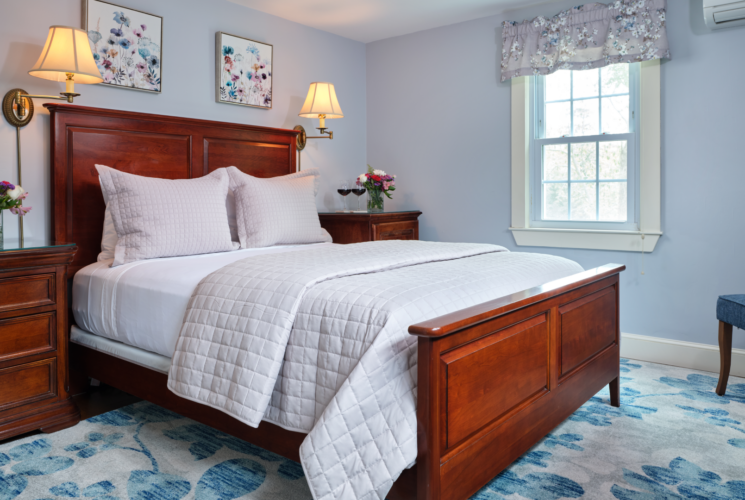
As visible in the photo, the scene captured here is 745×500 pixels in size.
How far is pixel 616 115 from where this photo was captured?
355 centimetres

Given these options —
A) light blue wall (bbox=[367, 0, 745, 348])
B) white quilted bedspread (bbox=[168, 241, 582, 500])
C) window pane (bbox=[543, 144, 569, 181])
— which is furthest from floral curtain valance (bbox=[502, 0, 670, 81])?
white quilted bedspread (bbox=[168, 241, 582, 500])

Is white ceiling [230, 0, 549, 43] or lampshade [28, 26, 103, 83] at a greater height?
white ceiling [230, 0, 549, 43]

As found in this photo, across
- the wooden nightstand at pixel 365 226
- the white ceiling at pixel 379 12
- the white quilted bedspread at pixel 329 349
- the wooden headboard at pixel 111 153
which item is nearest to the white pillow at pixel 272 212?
the wooden headboard at pixel 111 153

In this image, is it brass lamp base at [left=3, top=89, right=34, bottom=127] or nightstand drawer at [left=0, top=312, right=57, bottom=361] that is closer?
nightstand drawer at [left=0, top=312, right=57, bottom=361]

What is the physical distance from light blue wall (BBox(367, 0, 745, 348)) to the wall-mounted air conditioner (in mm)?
89

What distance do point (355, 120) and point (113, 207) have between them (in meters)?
2.47

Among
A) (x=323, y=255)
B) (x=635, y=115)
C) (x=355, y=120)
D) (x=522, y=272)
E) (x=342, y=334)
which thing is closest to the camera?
(x=342, y=334)

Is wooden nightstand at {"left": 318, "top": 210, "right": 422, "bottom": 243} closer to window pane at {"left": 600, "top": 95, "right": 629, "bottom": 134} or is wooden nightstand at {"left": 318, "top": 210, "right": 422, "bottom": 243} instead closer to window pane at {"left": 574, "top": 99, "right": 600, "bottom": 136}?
window pane at {"left": 574, "top": 99, "right": 600, "bottom": 136}

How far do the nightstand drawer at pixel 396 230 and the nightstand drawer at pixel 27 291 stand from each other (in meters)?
2.06

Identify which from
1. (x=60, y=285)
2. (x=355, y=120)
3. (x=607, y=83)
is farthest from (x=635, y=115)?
(x=60, y=285)

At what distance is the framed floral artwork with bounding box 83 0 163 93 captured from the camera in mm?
3012

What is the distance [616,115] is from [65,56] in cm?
317

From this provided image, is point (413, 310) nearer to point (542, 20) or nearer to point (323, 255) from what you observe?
point (323, 255)

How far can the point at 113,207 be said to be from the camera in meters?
2.68
